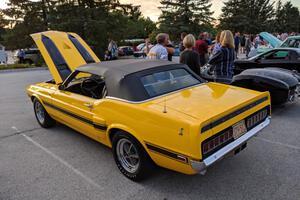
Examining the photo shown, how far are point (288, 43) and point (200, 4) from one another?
30.7 meters

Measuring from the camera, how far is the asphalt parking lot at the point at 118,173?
2.92 m

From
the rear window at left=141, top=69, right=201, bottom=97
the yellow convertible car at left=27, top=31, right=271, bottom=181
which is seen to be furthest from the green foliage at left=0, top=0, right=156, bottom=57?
the rear window at left=141, top=69, right=201, bottom=97

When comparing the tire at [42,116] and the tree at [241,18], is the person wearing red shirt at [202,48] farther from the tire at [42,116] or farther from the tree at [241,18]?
the tree at [241,18]

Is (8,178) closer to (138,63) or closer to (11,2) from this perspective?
(138,63)

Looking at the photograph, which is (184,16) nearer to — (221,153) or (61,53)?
(61,53)

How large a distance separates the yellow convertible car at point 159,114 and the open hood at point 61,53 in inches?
38.7

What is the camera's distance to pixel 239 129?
2936 millimetres

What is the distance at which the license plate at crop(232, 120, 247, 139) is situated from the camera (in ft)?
9.39

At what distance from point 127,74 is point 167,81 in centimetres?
60

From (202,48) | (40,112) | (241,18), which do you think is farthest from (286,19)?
(40,112)

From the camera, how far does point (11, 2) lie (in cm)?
2100

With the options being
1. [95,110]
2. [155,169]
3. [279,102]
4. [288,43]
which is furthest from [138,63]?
[288,43]

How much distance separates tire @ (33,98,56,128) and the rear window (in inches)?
102

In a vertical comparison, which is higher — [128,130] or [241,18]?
[241,18]
